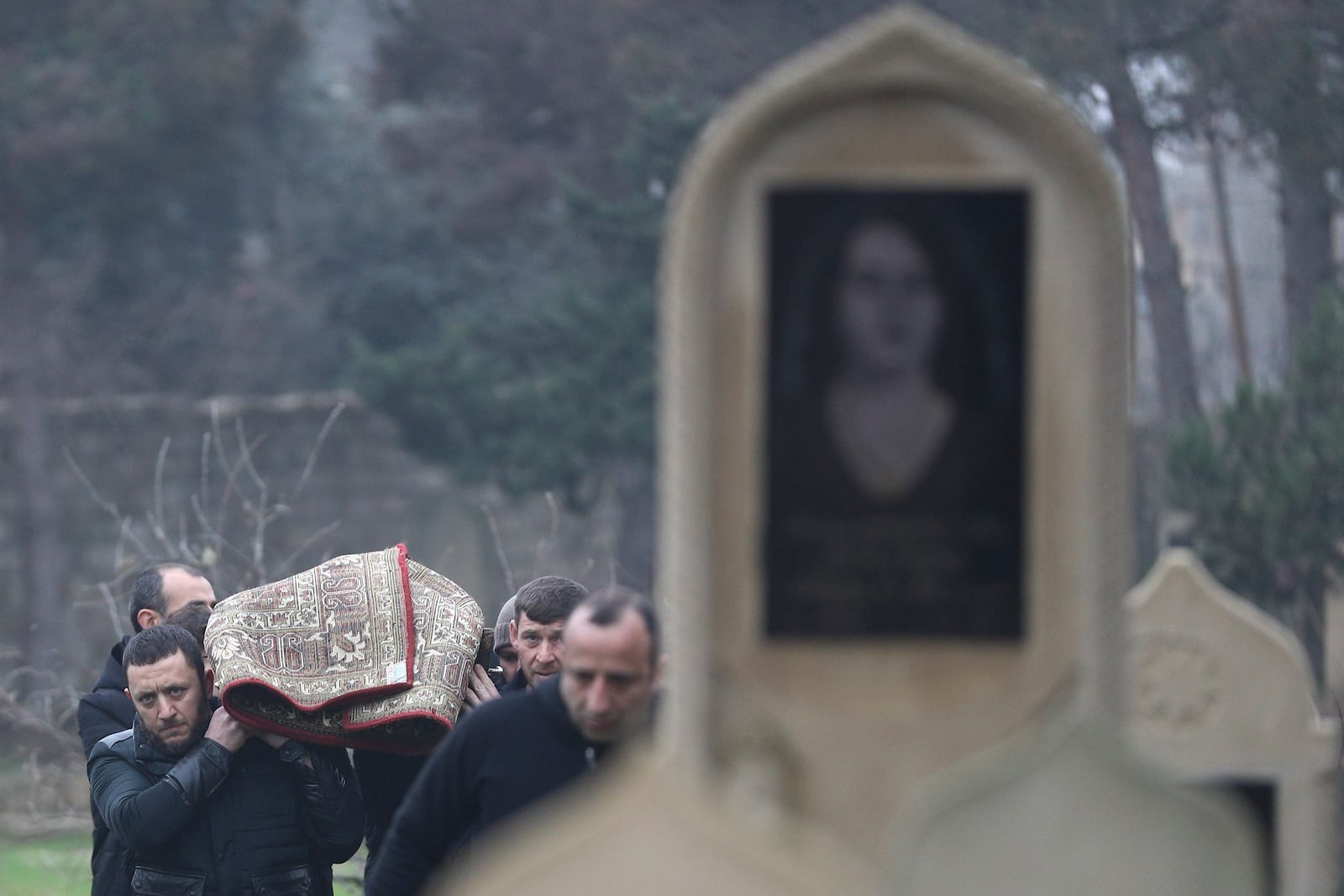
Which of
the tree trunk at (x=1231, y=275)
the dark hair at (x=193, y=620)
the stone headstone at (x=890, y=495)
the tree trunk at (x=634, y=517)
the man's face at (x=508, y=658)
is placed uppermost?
the tree trunk at (x=1231, y=275)

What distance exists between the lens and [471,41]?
19.5m

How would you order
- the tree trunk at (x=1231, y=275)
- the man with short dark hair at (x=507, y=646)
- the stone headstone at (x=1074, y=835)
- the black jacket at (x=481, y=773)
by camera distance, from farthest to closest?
the tree trunk at (x=1231, y=275)
the man with short dark hair at (x=507, y=646)
the black jacket at (x=481, y=773)
the stone headstone at (x=1074, y=835)

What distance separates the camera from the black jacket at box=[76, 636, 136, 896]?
4.84m

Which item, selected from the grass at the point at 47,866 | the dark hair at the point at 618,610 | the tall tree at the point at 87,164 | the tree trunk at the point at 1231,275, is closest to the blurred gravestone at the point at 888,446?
the dark hair at the point at 618,610

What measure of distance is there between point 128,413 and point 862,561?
16.7m

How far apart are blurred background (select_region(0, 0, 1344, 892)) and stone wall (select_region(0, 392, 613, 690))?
4cm

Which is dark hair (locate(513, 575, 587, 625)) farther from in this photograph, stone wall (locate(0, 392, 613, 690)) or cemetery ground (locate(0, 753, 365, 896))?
stone wall (locate(0, 392, 613, 690))

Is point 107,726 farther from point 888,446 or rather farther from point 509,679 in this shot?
point 888,446

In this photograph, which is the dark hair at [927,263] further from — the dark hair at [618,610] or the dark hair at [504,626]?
the dark hair at [504,626]

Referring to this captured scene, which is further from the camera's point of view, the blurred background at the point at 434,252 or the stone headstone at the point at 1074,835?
the blurred background at the point at 434,252

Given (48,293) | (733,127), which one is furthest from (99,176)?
(733,127)

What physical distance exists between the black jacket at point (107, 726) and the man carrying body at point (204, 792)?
0.22 feet

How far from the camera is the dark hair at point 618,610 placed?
11.5 ft

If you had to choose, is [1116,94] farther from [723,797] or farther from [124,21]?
[723,797]
